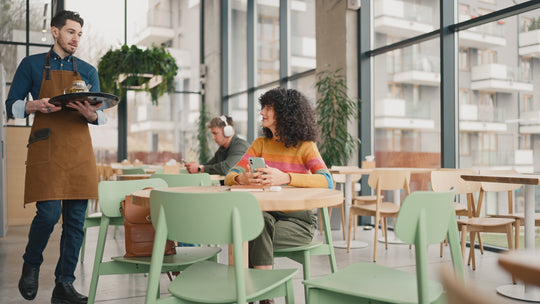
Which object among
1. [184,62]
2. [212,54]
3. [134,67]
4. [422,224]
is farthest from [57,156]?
[184,62]

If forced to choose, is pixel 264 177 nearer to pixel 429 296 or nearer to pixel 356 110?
pixel 429 296

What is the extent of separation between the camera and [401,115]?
591 centimetres

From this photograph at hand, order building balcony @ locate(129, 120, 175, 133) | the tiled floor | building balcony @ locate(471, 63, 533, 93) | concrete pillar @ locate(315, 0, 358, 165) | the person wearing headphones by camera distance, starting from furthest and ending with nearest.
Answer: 1. building balcony @ locate(129, 120, 175, 133)
2. concrete pillar @ locate(315, 0, 358, 165)
3. building balcony @ locate(471, 63, 533, 93)
4. the person wearing headphones
5. the tiled floor

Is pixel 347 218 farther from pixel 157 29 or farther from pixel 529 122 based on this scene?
pixel 157 29

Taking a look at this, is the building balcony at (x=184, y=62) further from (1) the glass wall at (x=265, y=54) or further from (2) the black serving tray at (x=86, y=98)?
(2) the black serving tray at (x=86, y=98)

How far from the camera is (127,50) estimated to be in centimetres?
611

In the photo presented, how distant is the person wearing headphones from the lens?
405cm

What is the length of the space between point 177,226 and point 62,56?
5.74ft

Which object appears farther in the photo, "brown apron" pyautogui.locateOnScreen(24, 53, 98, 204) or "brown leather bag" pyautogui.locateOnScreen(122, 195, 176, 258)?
"brown apron" pyautogui.locateOnScreen(24, 53, 98, 204)

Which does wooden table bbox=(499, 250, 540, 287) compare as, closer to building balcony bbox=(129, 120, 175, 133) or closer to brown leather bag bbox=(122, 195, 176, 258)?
brown leather bag bbox=(122, 195, 176, 258)

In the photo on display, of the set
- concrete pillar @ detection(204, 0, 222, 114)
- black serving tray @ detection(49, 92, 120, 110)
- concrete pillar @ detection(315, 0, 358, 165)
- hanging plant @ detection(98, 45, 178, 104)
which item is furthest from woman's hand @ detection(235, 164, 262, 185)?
concrete pillar @ detection(204, 0, 222, 114)

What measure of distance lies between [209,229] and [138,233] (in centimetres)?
86

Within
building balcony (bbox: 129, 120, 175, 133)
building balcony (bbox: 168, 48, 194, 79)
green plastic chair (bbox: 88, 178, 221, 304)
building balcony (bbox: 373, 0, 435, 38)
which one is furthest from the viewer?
building balcony (bbox: 168, 48, 194, 79)

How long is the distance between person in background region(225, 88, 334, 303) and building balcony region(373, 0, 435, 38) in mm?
3505
